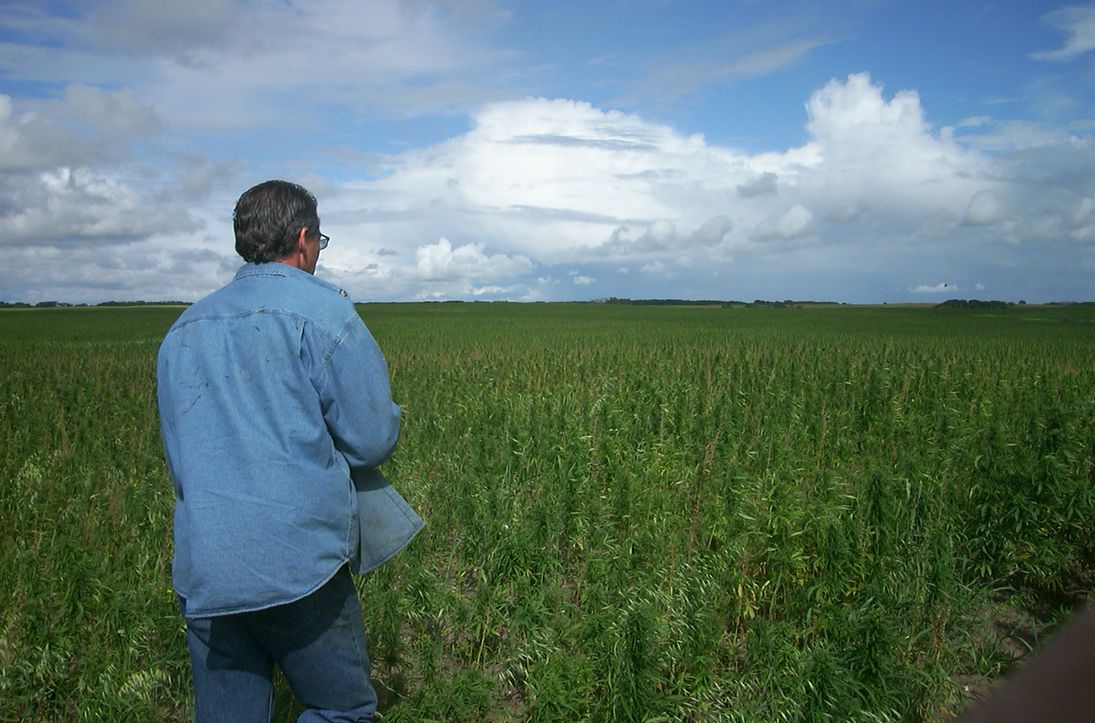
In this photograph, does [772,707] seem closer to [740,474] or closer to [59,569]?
[740,474]

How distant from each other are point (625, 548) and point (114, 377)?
1304cm

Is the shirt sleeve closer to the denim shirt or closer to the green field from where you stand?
the denim shirt

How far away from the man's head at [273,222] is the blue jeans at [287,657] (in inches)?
43.4

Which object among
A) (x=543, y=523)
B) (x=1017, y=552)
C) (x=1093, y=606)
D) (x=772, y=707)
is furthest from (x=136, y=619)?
(x=1017, y=552)

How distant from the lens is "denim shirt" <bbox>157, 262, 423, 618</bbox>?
8.03 feet

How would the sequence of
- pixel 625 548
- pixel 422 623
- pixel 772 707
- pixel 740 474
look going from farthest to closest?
1. pixel 740 474
2. pixel 625 548
3. pixel 422 623
4. pixel 772 707

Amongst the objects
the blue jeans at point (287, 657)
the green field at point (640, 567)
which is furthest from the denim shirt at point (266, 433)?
the green field at point (640, 567)

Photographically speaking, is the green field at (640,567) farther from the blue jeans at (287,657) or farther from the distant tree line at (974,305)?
the distant tree line at (974,305)

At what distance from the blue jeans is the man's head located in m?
1.10

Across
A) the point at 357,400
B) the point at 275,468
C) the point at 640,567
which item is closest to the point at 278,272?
the point at 357,400

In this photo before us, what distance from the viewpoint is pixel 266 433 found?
2465mm

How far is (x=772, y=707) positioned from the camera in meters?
3.91

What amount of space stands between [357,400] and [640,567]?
3426 millimetres

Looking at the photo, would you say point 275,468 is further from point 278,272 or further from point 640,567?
point 640,567
